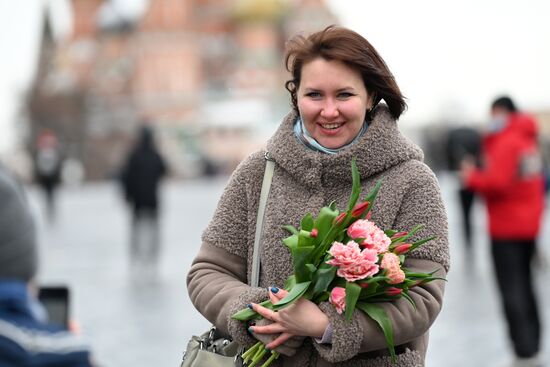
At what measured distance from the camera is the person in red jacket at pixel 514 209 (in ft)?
21.3

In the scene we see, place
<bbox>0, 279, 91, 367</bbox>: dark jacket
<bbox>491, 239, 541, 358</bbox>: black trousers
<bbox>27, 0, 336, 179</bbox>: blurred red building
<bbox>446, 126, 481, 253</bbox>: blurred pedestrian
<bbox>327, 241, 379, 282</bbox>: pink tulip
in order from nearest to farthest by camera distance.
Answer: <bbox>0, 279, 91, 367</bbox>: dark jacket < <bbox>327, 241, 379, 282</bbox>: pink tulip < <bbox>491, 239, 541, 358</bbox>: black trousers < <bbox>446, 126, 481, 253</bbox>: blurred pedestrian < <bbox>27, 0, 336, 179</bbox>: blurred red building

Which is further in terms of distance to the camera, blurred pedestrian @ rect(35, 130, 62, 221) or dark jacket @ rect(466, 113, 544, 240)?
blurred pedestrian @ rect(35, 130, 62, 221)

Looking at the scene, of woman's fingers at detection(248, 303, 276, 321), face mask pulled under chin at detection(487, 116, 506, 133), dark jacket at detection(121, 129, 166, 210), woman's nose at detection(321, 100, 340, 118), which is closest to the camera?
woman's fingers at detection(248, 303, 276, 321)

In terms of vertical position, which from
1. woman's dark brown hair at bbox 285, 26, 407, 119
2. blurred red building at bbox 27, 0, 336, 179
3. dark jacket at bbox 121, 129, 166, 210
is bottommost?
dark jacket at bbox 121, 129, 166, 210

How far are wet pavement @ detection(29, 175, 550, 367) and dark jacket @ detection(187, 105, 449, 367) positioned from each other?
402mm

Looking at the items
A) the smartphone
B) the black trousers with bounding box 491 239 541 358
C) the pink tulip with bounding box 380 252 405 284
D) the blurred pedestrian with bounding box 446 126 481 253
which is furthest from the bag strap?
the blurred pedestrian with bounding box 446 126 481 253

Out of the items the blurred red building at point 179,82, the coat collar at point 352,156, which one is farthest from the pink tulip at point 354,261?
A: the blurred red building at point 179,82

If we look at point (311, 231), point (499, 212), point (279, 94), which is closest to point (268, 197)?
point (311, 231)

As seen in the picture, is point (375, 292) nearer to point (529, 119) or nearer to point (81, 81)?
point (529, 119)

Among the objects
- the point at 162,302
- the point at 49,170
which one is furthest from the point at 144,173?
the point at 49,170

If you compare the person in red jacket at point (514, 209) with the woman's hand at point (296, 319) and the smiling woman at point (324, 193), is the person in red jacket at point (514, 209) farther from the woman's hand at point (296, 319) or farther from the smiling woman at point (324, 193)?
the woman's hand at point (296, 319)

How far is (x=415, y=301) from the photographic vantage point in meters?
2.33

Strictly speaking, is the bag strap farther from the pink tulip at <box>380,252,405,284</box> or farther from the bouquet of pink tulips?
the pink tulip at <box>380,252,405,284</box>

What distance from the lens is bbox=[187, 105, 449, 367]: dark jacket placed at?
7.78 feet
